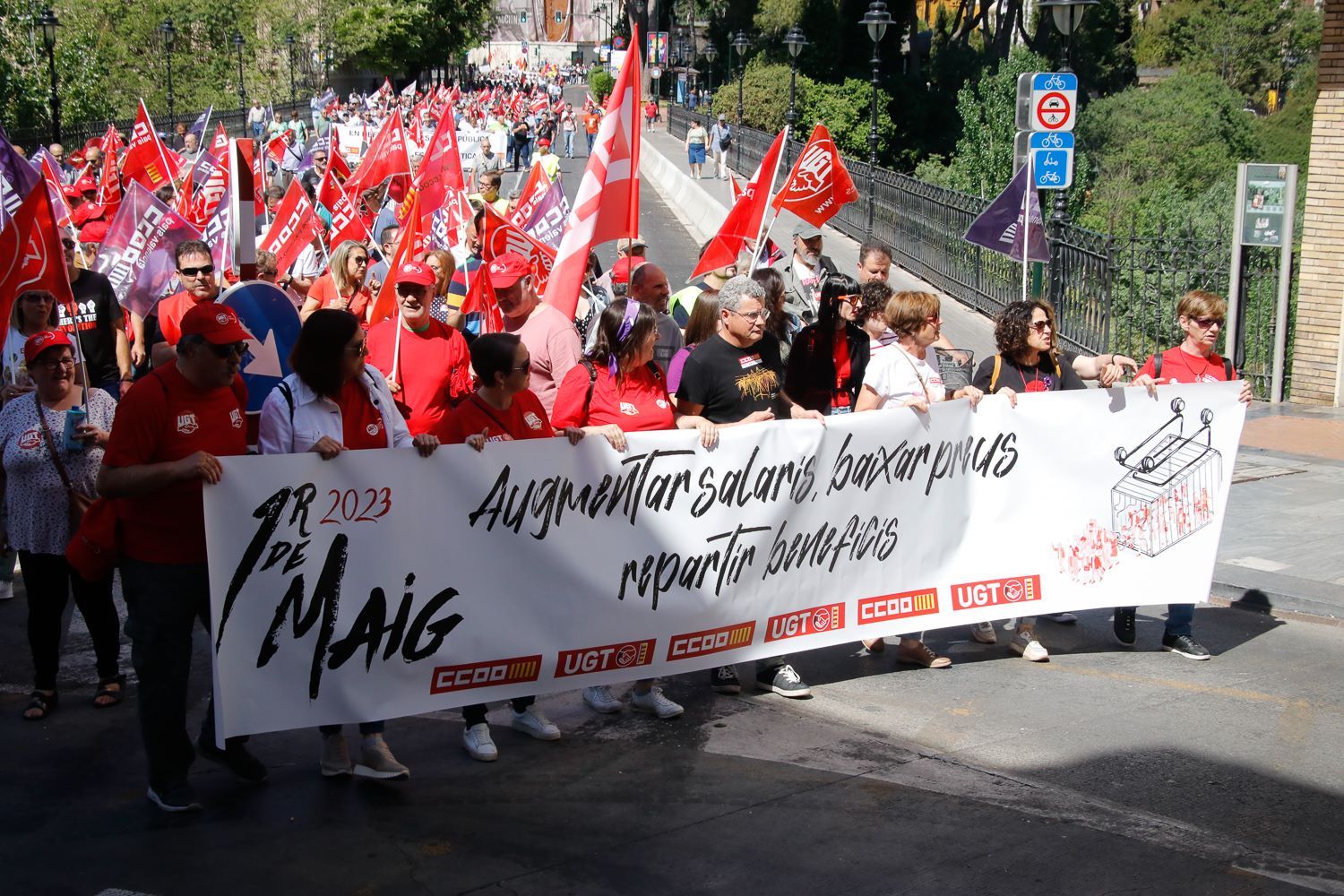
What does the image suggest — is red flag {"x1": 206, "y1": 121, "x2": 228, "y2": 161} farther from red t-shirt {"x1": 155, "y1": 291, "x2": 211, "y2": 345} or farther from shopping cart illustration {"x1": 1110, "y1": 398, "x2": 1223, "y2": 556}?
shopping cart illustration {"x1": 1110, "y1": 398, "x2": 1223, "y2": 556}

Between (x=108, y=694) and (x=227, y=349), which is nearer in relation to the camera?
(x=227, y=349)

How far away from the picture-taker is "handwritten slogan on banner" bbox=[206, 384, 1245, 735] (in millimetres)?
5246

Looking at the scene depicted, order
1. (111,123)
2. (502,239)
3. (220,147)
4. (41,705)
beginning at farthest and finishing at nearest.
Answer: (111,123) < (220,147) < (502,239) < (41,705)

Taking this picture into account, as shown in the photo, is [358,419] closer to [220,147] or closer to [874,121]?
[220,147]

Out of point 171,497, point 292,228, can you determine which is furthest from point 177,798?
point 292,228

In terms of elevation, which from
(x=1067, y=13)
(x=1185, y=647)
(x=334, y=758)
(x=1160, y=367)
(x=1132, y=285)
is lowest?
(x=1185, y=647)

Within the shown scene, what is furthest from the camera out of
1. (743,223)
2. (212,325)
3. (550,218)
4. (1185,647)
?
(550,218)

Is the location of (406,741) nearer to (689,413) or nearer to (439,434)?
(439,434)

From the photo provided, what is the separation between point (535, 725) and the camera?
20.1ft

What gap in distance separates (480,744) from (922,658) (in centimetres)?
239

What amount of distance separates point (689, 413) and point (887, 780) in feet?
6.27

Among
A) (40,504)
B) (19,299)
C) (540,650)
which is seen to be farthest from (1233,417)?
(19,299)

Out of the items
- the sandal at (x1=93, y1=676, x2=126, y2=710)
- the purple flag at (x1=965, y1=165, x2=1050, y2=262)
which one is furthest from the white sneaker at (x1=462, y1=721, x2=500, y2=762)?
the purple flag at (x1=965, y1=165, x2=1050, y2=262)

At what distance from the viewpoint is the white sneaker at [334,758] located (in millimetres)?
5602
